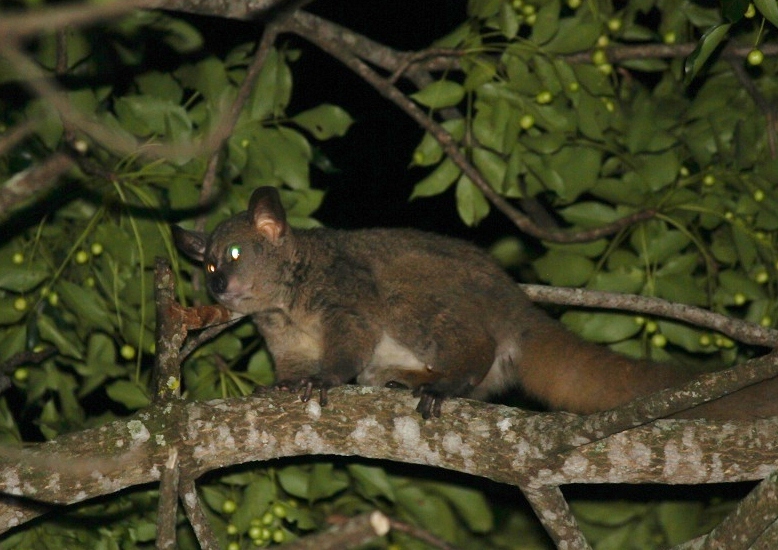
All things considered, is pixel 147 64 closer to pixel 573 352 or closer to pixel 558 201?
pixel 558 201

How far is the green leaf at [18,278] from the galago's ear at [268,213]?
1.10 metres

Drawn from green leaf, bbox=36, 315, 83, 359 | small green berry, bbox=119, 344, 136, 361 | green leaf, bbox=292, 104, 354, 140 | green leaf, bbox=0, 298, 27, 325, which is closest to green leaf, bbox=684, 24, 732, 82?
green leaf, bbox=292, 104, 354, 140

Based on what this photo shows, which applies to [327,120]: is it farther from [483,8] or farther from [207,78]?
[483,8]

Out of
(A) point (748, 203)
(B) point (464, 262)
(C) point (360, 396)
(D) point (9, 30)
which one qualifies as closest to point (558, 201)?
(B) point (464, 262)

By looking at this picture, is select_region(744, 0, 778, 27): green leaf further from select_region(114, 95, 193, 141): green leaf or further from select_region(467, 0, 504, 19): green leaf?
select_region(114, 95, 193, 141): green leaf

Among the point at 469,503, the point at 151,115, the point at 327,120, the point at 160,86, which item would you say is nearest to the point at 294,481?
the point at 469,503

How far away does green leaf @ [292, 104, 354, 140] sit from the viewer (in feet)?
16.2

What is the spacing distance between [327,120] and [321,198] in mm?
408

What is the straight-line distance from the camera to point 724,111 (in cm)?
519

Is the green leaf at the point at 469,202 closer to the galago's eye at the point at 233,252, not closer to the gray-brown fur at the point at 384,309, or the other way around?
the gray-brown fur at the point at 384,309

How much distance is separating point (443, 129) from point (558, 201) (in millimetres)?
719

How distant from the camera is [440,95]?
4.80 meters

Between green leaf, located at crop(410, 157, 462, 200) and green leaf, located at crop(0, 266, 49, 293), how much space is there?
1899 mm

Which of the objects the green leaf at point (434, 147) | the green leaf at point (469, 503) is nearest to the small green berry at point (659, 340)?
the green leaf at point (469, 503)
